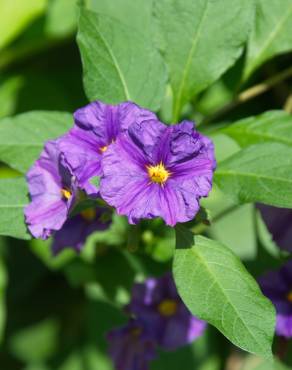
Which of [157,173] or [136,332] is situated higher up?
[157,173]

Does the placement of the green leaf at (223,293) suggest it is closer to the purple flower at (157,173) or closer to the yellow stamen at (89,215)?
the purple flower at (157,173)

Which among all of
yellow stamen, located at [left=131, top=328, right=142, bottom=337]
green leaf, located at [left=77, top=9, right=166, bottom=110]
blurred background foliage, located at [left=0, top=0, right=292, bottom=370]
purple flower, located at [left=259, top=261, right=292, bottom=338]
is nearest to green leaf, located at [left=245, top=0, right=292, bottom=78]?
blurred background foliage, located at [left=0, top=0, right=292, bottom=370]

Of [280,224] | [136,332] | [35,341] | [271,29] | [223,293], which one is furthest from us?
[35,341]

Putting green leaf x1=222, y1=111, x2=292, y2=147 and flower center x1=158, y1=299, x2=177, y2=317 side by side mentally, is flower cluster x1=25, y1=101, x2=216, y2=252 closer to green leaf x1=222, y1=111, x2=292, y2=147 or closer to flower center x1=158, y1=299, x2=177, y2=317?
green leaf x1=222, y1=111, x2=292, y2=147

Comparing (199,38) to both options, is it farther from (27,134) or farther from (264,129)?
(27,134)

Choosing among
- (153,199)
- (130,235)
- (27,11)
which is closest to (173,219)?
(153,199)

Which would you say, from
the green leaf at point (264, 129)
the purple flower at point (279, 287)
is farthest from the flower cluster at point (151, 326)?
the green leaf at point (264, 129)

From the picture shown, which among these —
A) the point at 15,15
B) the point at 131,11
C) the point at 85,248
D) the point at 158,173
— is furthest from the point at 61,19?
the point at 158,173
